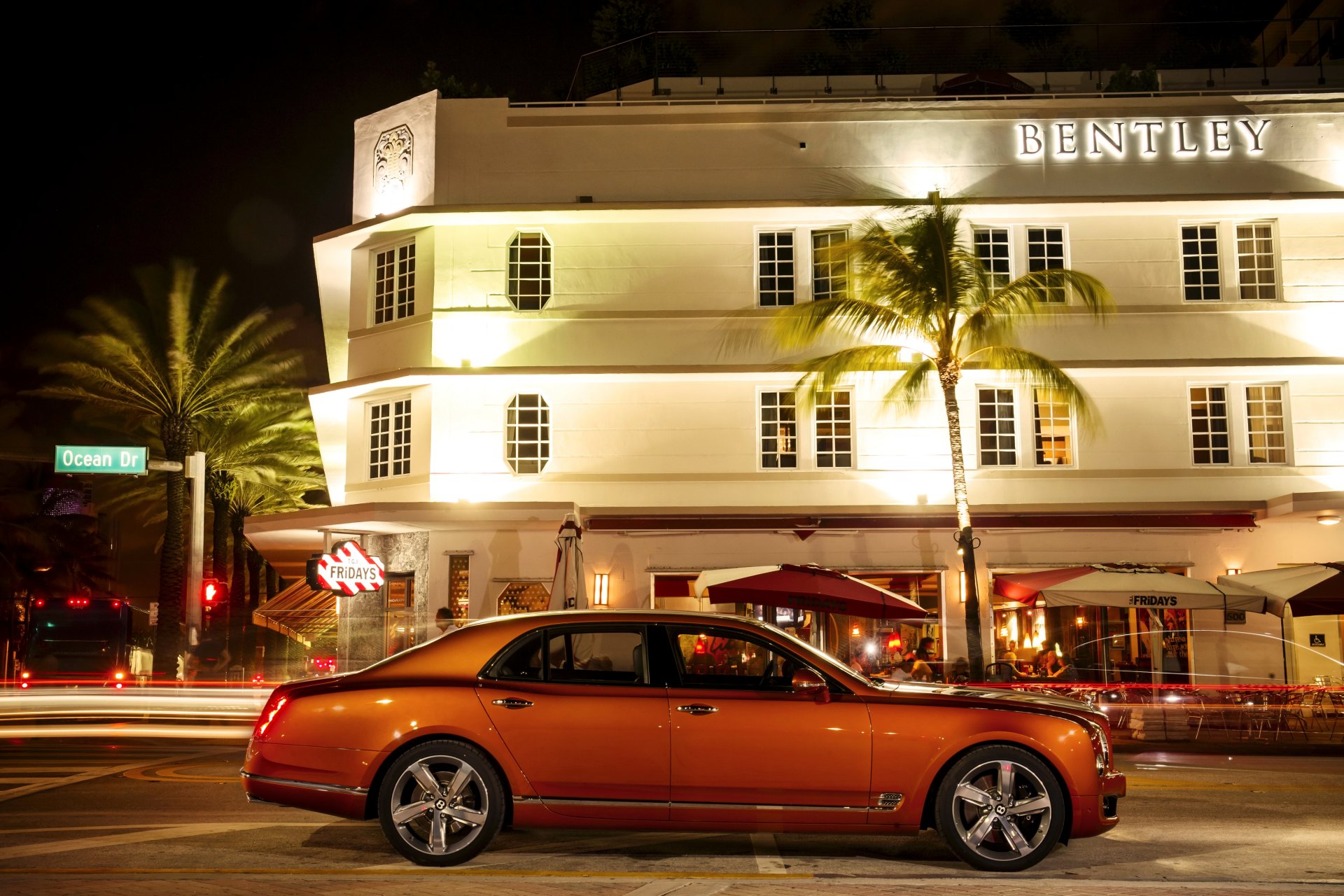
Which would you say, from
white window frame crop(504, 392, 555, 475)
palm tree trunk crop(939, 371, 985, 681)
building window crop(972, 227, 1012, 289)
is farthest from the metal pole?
building window crop(972, 227, 1012, 289)

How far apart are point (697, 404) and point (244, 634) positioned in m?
28.2

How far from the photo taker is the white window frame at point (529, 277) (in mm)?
24814

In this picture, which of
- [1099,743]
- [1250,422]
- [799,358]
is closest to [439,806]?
[1099,743]

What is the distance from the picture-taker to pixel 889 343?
78.5 feet

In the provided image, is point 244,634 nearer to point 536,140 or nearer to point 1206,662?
point 536,140

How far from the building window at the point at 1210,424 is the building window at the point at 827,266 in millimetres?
6700

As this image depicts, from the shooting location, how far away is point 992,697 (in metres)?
7.85

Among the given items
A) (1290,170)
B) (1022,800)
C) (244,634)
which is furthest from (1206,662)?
(244,634)

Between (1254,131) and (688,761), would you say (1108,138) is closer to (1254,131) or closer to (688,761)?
(1254,131)

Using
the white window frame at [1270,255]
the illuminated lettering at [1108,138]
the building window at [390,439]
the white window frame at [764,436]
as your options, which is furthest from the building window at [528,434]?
the white window frame at [1270,255]

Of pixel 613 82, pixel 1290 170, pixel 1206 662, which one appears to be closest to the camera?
pixel 1206 662

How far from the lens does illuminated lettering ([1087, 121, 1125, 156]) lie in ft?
82.0

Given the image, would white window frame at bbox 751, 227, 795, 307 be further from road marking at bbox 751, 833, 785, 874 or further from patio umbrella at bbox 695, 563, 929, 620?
road marking at bbox 751, 833, 785, 874

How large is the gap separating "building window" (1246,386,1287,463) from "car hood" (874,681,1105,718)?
58.0ft
